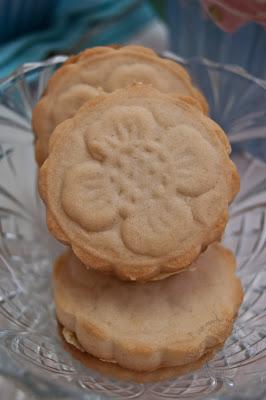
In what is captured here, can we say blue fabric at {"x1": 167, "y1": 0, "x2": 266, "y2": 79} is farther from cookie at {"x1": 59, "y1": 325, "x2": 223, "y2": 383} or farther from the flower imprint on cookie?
cookie at {"x1": 59, "y1": 325, "x2": 223, "y2": 383}

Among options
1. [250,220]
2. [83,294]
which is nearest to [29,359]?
[83,294]

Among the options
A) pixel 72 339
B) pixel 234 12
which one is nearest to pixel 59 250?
pixel 72 339

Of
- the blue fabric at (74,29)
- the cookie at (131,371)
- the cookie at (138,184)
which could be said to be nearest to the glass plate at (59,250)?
the cookie at (131,371)

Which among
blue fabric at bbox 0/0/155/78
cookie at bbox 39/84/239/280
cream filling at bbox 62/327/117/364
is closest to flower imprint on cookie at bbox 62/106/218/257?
cookie at bbox 39/84/239/280

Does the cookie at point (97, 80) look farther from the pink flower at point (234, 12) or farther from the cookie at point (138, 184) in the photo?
the pink flower at point (234, 12)

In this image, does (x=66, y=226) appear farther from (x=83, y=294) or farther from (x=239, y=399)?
(x=239, y=399)
